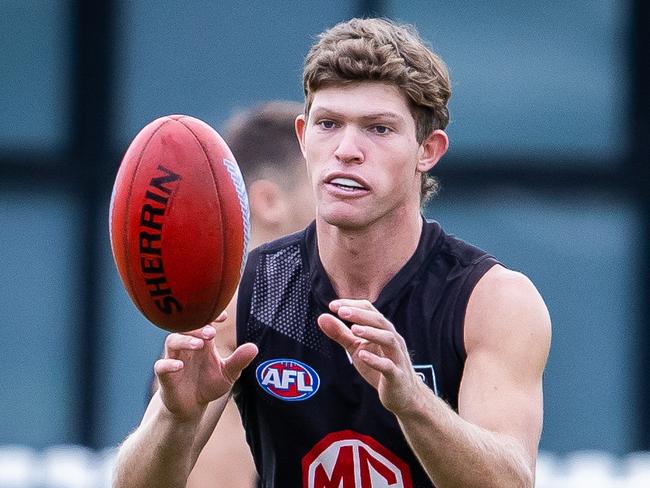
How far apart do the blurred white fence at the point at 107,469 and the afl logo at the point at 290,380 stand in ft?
10.4

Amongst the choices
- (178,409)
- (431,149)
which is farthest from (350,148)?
(178,409)

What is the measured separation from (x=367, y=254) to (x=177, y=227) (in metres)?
0.78

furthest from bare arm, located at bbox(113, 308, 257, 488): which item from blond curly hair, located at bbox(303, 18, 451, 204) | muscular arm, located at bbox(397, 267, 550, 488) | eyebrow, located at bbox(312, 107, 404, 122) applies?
blond curly hair, located at bbox(303, 18, 451, 204)

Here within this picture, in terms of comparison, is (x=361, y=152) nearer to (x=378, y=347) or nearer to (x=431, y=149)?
(x=431, y=149)

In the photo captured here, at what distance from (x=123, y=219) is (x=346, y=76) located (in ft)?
2.69

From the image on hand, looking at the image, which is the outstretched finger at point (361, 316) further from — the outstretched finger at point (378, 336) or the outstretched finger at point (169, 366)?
the outstretched finger at point (169, 366)

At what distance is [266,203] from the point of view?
5645mm

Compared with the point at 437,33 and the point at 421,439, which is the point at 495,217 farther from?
the point at 421,439

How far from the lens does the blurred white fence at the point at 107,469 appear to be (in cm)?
741

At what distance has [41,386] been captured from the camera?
7.66m

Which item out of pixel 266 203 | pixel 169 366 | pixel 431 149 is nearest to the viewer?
pixel 169 366

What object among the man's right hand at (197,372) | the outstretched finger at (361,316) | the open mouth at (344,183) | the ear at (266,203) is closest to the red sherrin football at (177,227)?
the man's right hand at (197,372)

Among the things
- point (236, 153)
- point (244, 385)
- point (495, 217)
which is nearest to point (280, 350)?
point (244, 385)

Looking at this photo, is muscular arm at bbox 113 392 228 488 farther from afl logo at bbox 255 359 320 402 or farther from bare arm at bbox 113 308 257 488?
afl logo at bbox 255 359 320 402
